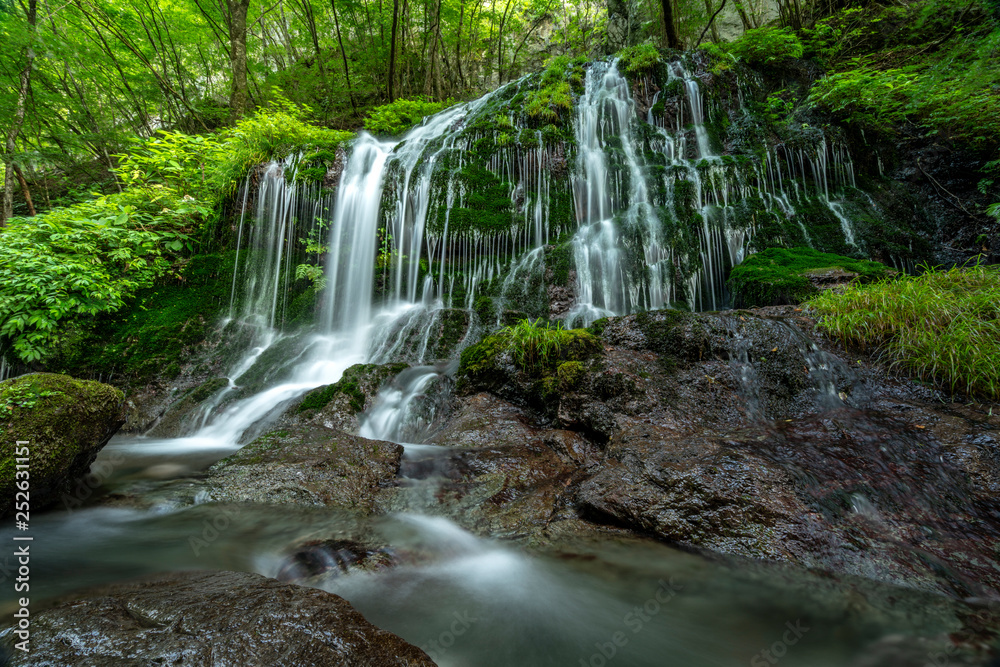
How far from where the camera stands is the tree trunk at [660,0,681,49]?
30.3 feet

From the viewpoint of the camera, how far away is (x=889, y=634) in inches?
65.7

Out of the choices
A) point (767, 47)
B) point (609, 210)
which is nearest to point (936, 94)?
point (767, 47)

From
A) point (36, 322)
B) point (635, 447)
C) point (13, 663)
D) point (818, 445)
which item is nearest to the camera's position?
point (13, 663)

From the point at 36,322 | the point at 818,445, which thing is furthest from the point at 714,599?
the point at 36,322

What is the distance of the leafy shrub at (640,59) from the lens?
10023 millimetres

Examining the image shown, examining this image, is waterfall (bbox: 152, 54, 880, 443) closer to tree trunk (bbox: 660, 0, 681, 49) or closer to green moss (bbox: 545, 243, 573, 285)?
green moss (bbox: 545, 243, 573, 285)

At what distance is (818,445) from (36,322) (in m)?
9.93

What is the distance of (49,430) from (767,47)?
14883 millimetres

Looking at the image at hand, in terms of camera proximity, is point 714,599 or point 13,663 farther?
point 714,599

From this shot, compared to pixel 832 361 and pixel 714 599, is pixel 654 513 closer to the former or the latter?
pixel 714 599

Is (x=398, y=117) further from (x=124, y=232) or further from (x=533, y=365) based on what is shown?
(x=533, y=365)

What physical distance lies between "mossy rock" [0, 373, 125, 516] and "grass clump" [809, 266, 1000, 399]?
6821mm

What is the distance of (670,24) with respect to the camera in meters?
9.95

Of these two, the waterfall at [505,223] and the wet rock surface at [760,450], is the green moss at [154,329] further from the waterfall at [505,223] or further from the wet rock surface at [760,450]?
the wet rock surface at [760,450]
